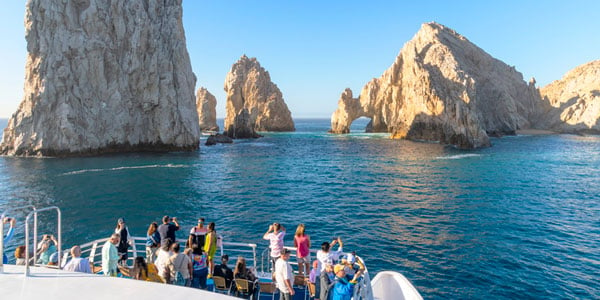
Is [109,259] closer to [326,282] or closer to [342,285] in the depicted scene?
[326,282]

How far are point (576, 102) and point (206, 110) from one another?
129 meters

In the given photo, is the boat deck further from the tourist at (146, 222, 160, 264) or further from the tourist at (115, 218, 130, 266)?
the tourist at (115, 218, 130, 266)

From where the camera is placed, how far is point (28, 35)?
5425 centimetres

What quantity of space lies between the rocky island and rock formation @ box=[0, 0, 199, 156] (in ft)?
180

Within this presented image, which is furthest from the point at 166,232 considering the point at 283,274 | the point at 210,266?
the point at 283,274

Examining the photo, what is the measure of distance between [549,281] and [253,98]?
11569 centimetres

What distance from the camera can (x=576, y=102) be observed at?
10844cm

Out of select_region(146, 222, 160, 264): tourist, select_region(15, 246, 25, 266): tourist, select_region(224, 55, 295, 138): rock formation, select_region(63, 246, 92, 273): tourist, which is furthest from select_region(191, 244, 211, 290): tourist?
select_region(224, 55, 295, 138): rock formation

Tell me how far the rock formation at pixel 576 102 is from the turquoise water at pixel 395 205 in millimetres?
70508

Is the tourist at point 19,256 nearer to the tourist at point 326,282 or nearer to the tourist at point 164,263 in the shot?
the tourist at point 164,263

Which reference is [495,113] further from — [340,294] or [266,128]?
[340,294]

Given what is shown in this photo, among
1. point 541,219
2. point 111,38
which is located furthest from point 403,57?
point 541,219

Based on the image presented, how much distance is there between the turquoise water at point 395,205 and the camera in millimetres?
A: 16047

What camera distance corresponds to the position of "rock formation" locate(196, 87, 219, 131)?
131 metres
